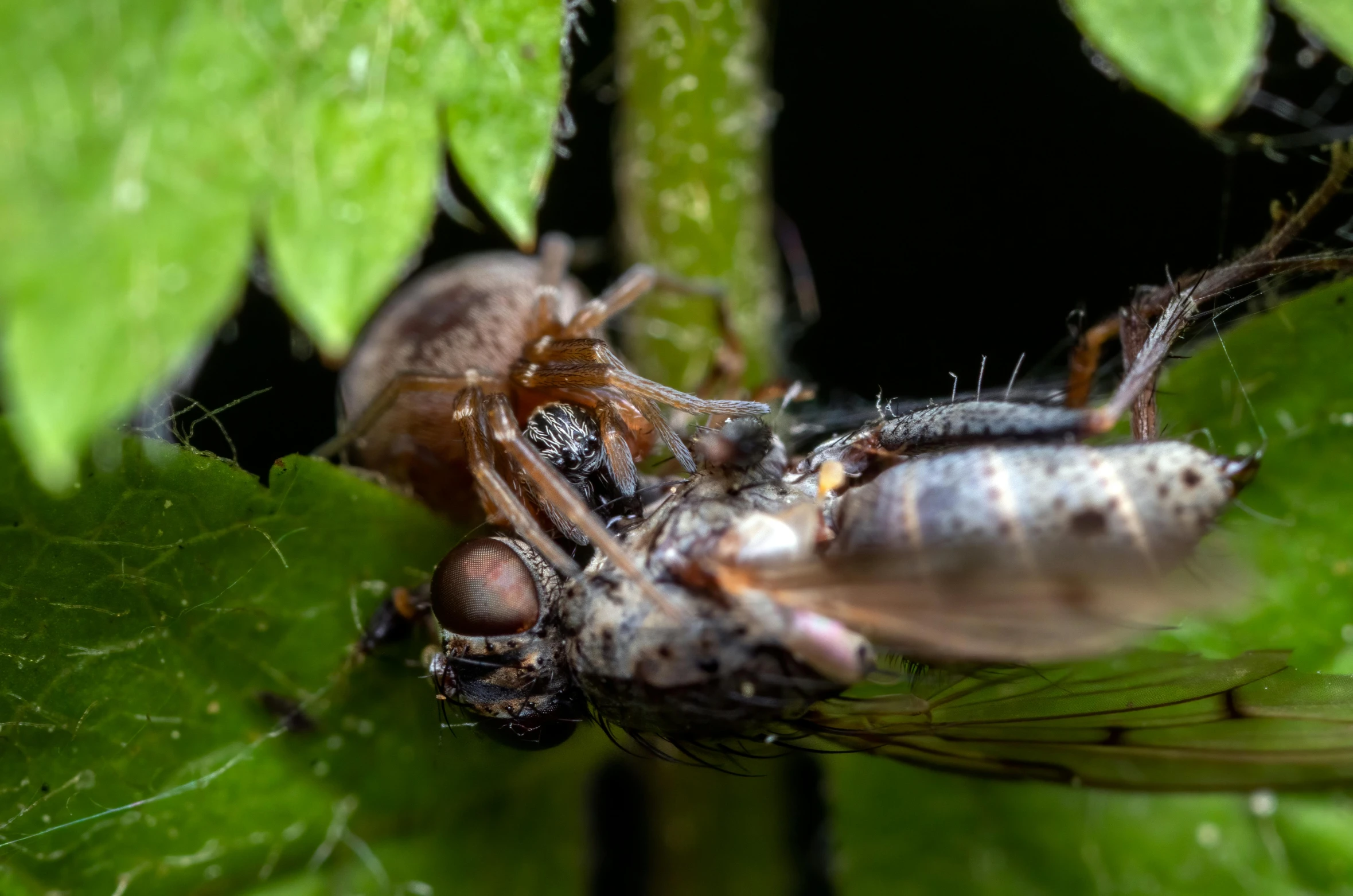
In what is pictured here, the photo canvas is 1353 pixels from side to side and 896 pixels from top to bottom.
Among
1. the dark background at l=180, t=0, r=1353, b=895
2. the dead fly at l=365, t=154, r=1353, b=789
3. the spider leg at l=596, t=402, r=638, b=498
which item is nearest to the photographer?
the dead fly at l=365, t=154, r=1353, b=789

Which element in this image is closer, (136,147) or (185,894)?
(136,147)

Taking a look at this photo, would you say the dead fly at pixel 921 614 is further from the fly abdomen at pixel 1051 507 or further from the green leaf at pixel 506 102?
the green leaf at pixel 506 102

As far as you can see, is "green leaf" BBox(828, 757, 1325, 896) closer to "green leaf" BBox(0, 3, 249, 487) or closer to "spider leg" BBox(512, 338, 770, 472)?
"spider leg" BBox(512, 338, 770, 472)

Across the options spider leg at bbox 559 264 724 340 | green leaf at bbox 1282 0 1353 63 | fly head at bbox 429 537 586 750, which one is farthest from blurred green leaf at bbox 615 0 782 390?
green leaf at bbox 1282 0 1353 63

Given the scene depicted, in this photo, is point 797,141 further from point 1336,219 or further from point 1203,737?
point 1203,737

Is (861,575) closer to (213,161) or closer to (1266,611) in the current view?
(213,161)

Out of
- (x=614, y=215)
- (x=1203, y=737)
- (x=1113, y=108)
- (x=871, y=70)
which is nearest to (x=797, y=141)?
(x=871, y=70)
